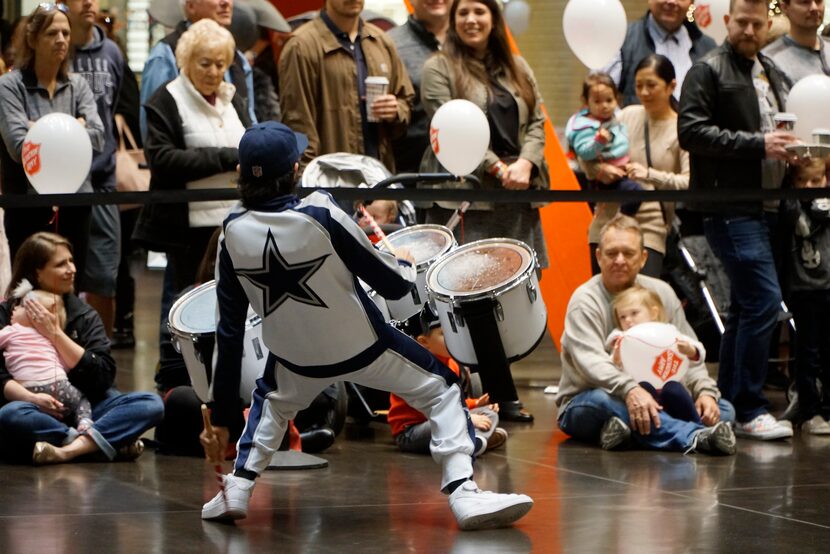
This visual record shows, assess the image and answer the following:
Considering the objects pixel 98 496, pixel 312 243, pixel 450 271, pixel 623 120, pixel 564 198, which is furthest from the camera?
pixel 623 120

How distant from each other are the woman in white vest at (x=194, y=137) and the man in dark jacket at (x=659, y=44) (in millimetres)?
2316

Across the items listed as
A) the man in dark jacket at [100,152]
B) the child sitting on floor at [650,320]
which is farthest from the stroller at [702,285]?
the man in dark jacket at [100,152]

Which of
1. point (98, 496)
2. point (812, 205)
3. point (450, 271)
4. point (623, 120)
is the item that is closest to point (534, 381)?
point (623, 120)

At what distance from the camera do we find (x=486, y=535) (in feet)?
14.6

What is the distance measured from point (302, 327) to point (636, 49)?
14.0 feet

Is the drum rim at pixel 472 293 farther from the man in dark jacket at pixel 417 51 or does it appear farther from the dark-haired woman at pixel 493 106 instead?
the man in dark jacket at pixel 417 51

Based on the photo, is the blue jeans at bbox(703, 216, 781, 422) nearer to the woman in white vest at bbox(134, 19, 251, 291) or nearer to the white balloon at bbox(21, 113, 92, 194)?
the woman in white vest at bbox(134, 19, 251, 291)

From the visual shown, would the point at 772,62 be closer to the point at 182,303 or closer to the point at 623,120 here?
the point at 623,120

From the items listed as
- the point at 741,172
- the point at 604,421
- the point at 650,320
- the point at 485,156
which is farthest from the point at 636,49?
the point at 604,421

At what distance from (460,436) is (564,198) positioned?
2.03 meters

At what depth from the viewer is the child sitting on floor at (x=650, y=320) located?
20.5 ft

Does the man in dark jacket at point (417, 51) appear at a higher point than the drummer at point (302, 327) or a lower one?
higher

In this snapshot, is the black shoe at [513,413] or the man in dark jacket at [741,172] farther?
the black shoe at [513,413]

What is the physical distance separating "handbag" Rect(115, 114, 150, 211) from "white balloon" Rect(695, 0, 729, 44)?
3.27 metres
